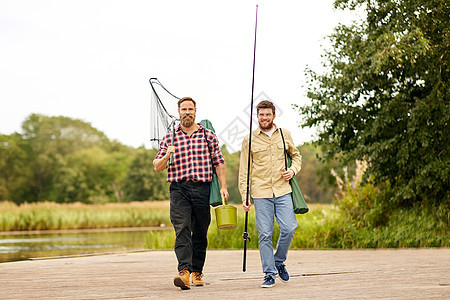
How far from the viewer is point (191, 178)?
591 cm

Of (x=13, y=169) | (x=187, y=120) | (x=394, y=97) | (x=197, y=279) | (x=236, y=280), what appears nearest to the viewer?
(x=197, y=279)

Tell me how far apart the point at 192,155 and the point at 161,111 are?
1183mm

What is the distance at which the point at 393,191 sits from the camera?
13328 mm

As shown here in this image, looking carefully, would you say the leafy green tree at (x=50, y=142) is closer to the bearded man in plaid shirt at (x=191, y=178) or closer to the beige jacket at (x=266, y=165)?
the bearded man in plaid shirt at (x=191, y=178)

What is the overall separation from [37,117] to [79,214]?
3932cm

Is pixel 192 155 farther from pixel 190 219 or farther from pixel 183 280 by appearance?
pixel 183 280

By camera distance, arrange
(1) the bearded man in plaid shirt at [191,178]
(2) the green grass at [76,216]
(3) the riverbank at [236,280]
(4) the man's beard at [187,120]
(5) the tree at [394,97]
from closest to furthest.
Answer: (3) the riverbank at [236,280]
(1) the bearded man in plaid shirt at [191,178]
(4) the man's beard at [187,120]
(5) the tree at [394,97]
(2) the green grass at [76,216]

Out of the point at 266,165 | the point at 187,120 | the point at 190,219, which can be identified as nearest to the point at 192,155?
the point at 187,120

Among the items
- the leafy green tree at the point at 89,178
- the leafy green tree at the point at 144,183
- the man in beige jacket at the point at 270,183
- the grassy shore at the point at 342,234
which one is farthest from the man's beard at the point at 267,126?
the leafy green tree at the point at 89,178

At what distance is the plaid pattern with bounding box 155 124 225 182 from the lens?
5.94 m

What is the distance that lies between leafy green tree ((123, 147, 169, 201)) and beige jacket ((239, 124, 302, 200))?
138 feet

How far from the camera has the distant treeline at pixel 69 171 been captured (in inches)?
1994

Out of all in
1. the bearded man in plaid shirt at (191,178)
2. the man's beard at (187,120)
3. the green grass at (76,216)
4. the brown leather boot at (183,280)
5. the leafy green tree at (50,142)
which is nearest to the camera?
the brown leather boot at (183,280)

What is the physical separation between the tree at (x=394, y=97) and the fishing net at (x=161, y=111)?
5.63m
